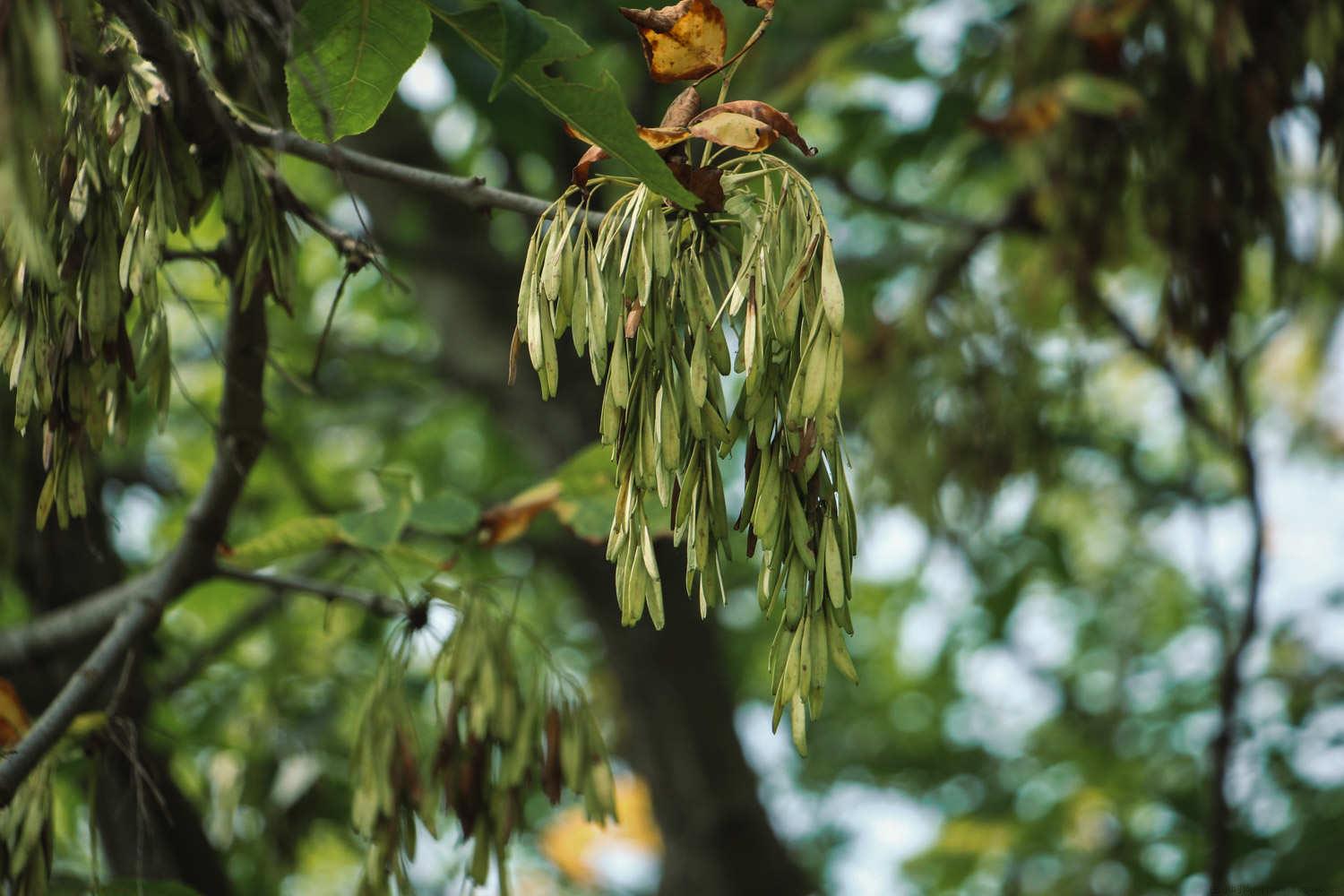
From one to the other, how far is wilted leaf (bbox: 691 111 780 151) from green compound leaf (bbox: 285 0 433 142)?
251 millimetres

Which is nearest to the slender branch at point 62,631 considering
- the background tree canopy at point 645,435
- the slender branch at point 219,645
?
the background tree canopy at point 645,435

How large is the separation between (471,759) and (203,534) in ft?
1.36

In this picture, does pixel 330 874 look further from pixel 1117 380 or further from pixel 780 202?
pixel 780 202

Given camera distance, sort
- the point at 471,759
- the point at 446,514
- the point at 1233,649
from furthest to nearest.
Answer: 1. the point at 1233,649
2. the point at 446,514
3. the point at 471,759

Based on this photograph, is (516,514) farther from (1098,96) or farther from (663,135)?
(1098,96)

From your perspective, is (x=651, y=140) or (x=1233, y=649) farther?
(x=1233, y=649)

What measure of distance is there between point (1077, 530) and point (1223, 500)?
2.97 ft

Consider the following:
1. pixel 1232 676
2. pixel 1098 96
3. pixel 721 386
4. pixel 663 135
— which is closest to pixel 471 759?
pixel 721 386

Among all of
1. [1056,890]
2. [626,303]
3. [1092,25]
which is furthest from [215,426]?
[1056,890]

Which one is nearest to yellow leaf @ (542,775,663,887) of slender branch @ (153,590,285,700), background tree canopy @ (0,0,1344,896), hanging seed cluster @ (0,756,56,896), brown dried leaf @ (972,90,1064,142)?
background tree canopy @ (0,0,1344,896)

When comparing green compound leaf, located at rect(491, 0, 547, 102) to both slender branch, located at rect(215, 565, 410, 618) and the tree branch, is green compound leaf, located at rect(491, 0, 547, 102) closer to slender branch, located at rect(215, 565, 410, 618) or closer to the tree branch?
the tree branch

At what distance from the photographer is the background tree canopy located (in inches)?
34.8

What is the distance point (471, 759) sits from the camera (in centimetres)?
130

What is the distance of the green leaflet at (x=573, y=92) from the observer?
840 mm
